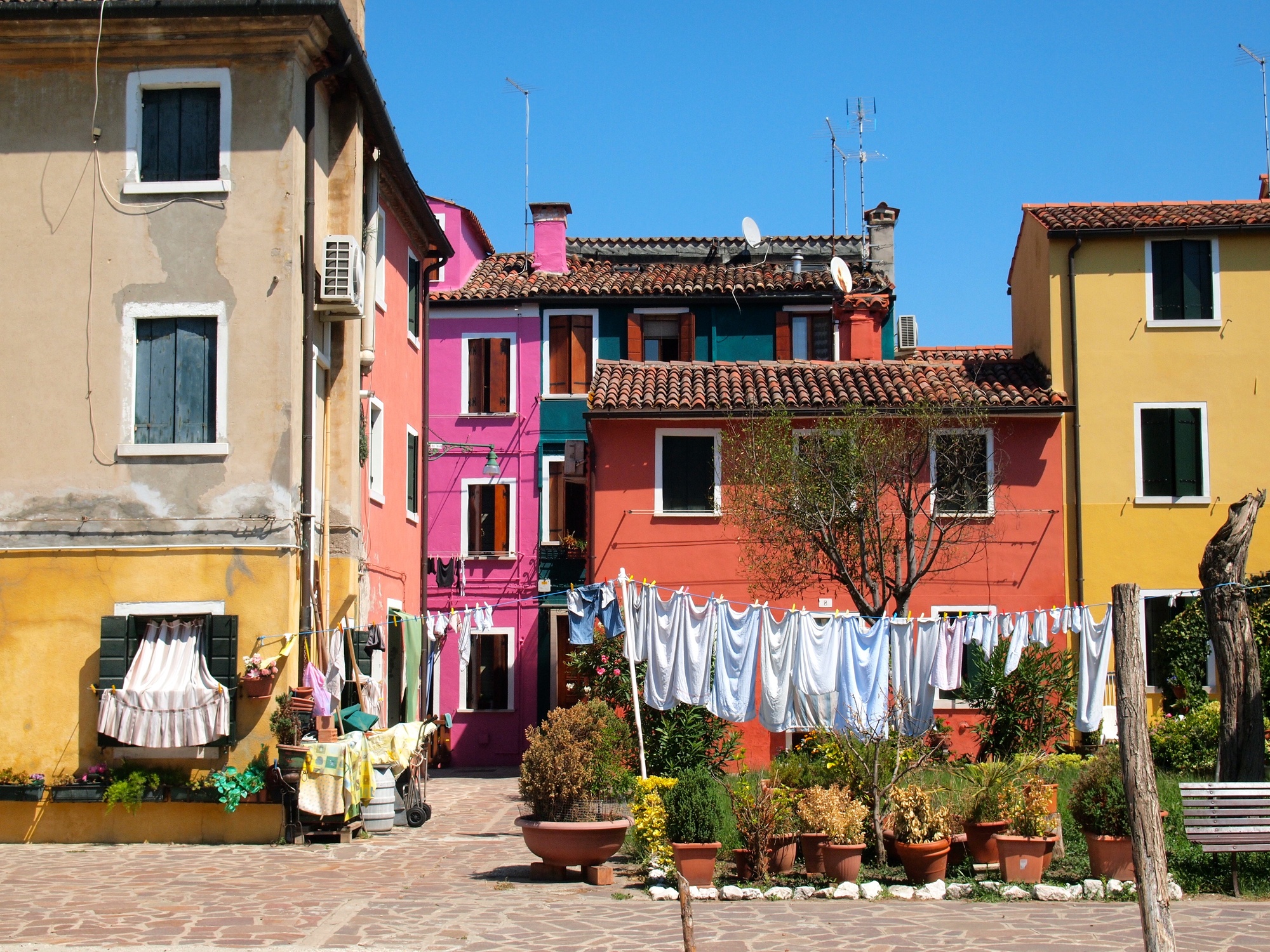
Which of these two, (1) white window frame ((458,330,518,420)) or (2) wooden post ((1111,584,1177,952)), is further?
(1) white window frame ((458,330,518,420))

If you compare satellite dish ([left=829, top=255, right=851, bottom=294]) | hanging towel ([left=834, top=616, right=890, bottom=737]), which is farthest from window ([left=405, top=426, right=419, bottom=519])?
satellite dish ([left=829, top=255, right=851, bottom=294])

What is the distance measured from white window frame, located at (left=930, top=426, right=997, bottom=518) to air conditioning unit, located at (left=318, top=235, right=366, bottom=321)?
984cm

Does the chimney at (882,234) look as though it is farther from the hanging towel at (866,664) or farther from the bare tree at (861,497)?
the hanging towel at (866,664)

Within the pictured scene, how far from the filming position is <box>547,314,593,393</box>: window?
27250 mm

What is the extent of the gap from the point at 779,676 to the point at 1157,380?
1123cm

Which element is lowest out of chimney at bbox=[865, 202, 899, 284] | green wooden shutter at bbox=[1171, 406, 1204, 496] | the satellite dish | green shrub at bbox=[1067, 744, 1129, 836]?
green shrub at bbox=[1067, 744, 1129, 836]

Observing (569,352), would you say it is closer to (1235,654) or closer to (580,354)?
(580,354)

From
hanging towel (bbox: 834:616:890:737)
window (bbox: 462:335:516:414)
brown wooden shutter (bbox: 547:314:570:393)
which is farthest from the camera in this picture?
window (bbox: 462:335:516:414)

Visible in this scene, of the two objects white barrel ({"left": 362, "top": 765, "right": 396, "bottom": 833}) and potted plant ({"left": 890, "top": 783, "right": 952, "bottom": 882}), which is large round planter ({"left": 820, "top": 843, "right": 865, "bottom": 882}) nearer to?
potted plant ({"left": 890, "top": 783, "right": 952, "bottom": 882})

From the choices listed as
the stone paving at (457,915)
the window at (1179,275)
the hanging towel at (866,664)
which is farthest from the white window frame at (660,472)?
the stone paving at (457,915)

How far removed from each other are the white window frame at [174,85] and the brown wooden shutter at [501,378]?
12.5m

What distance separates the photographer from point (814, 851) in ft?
38.6

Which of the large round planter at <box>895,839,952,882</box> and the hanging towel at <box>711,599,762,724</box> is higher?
the hanging towel at <box>711,599,762,724</box>

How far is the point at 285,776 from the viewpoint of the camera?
14.1 meters
